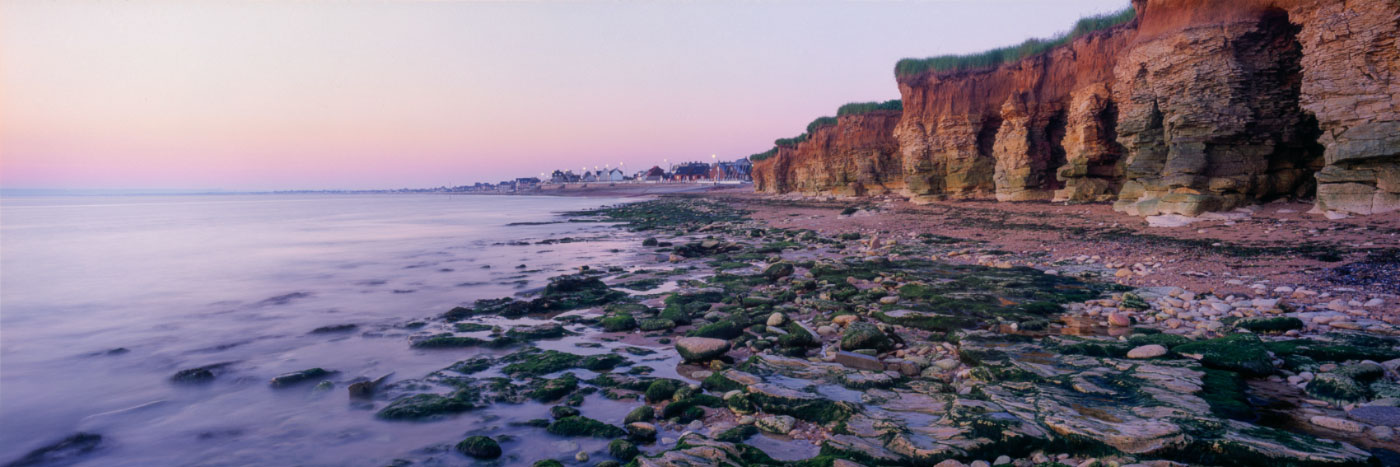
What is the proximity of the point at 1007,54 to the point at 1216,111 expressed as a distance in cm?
1452

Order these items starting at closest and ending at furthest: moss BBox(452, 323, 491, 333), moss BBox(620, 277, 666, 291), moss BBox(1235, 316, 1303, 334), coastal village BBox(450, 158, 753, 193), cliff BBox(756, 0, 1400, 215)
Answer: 1. moss BBox(1235, 316, 1303, 334)
2. moss BBox(452, 323, 491, 333)
3. cliff BBox(756, 0, 1400, 215)
4. moss BBox(620, 277, 666, 291)
5. coastal village BBox(450, 158, 753, 193)

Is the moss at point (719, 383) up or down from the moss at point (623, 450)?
up

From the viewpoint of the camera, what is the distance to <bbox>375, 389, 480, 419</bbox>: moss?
518 cm

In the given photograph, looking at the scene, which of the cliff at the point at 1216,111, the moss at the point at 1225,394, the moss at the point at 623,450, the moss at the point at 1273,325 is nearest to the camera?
the moss at the point at 1225,394

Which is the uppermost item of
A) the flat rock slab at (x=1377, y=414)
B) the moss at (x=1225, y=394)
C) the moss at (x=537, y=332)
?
the flat rock slab at (x=1377, y=414)

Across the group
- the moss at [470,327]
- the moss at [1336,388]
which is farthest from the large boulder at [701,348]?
the moss at [1336,388]

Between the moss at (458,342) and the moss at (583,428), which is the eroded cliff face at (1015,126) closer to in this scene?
the moss at (458,342)

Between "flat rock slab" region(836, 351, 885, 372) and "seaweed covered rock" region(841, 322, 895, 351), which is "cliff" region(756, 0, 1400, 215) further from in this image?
"flat rock slab" region(836, 351, 885, 372)

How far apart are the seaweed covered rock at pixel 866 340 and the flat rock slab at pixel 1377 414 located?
322cm

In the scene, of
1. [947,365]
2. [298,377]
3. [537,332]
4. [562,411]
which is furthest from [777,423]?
[298,377]

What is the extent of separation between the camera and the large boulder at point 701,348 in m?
6.21

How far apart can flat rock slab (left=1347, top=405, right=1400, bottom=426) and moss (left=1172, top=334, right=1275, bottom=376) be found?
81cm

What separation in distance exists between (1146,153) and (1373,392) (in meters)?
13.9

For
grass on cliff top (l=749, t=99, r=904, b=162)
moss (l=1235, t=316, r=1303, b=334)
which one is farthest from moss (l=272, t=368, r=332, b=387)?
grass on cliff top (l=749, t=99, r=904, b=162)
